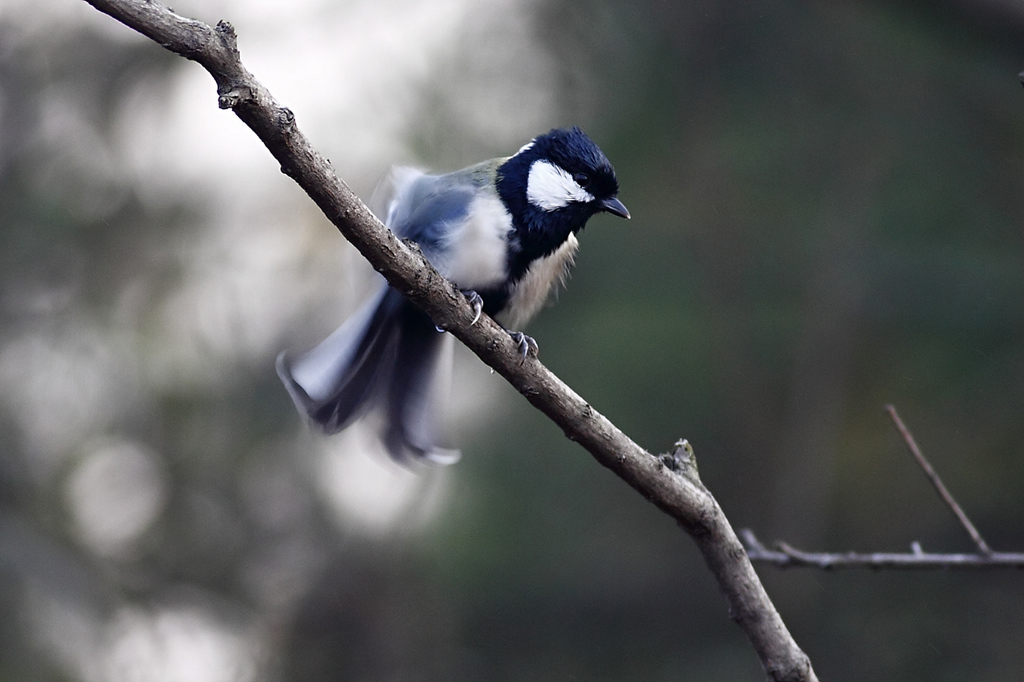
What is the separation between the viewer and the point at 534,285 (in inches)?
79.9

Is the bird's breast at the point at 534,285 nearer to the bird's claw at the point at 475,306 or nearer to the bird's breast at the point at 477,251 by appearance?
the bird's breast at the point at 477,251

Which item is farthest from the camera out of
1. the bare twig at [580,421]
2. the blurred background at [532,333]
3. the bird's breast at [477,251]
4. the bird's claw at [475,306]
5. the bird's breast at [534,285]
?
the blurred background at [532,333]

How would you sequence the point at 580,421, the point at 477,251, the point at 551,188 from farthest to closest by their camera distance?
the point at 551,188
the point at 477,251
the point at 580,421

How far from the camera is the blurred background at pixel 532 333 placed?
390 centimetres

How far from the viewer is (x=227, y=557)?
434 centimetres

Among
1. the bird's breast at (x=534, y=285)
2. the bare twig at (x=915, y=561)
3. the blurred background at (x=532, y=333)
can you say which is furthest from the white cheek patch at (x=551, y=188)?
the blurred background at (x=532, y=333)

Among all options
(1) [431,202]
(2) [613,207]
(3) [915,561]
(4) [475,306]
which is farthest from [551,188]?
(3) [915,561]

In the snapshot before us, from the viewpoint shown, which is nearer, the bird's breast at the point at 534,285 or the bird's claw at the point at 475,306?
the bird's claw at the point at 475,306

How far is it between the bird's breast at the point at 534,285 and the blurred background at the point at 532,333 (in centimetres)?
Answer: 192

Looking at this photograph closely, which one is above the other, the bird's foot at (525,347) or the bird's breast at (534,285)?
the bird's breast at (534,285)

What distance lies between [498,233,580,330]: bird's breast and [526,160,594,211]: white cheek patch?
0.33 ft

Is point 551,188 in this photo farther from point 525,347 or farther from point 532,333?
point 532,333

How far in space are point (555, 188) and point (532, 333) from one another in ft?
7.49

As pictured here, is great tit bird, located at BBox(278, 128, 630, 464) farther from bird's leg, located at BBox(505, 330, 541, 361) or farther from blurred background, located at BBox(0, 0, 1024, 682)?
blurred background, located at BBox(0, 0, 1024, 682)
